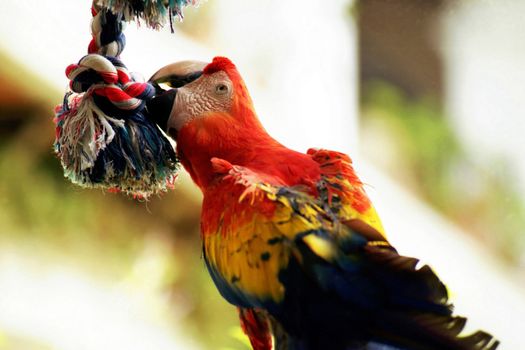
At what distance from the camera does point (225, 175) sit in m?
0.66

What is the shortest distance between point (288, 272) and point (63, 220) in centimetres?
77

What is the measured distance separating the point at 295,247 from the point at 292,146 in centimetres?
81

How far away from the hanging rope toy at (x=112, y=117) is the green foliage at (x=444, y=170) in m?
0.83

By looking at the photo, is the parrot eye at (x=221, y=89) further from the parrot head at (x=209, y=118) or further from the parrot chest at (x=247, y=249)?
the parrot chest at (x=247, y=249)

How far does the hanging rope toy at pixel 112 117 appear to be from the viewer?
689 mm

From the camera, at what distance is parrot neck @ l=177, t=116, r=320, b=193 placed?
69 cm

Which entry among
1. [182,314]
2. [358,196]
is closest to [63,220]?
[182,314]

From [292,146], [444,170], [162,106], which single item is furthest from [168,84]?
[444,170]

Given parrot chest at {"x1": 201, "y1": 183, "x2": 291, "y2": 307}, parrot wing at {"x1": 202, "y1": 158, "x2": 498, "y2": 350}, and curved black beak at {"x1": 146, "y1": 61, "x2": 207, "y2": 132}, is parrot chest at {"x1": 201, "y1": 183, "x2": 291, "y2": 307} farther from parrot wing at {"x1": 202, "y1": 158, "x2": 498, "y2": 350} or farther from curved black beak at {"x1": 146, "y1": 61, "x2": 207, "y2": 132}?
curved black beak at {"x1": 146, "y1": 61, "x2": 207, "y2": 132}

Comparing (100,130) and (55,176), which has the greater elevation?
(55,176)

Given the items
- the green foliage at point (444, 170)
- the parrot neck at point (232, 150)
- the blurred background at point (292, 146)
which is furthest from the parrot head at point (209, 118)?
the green foliage at point (444, 170)

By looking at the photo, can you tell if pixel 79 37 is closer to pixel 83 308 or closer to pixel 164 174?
pixel 83 308

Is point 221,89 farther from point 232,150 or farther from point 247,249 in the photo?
point 247,249

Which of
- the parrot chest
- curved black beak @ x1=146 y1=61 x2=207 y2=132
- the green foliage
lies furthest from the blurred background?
the parrot chest
